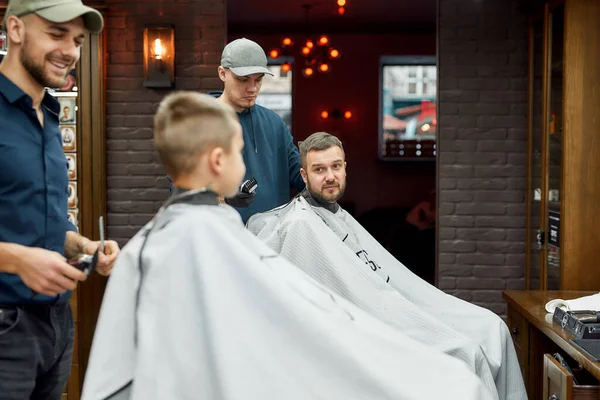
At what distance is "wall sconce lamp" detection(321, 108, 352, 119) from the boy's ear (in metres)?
7.97

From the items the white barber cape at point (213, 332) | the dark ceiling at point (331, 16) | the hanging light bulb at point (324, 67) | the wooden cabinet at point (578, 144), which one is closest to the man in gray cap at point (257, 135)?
the white barber cape at point (213, 332)

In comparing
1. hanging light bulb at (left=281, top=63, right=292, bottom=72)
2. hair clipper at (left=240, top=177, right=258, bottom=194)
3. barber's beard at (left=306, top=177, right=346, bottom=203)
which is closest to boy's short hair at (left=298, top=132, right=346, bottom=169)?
barber's beard at (left=306, top=177, right=346, bottom=203)

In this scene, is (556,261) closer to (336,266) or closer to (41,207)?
(336,266)

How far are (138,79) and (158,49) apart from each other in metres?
0.21

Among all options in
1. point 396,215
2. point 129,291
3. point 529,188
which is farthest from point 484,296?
point 396,215

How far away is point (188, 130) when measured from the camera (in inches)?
63.7

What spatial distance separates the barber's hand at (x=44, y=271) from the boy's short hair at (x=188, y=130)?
30cm

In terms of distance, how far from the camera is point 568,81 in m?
3.43

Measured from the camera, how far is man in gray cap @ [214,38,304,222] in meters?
2.76

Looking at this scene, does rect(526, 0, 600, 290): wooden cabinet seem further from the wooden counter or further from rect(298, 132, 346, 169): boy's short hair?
rect(298, 132, 346, 169): boy's short hair

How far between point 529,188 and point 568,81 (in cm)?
97

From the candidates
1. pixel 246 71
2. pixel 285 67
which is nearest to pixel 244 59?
pixel 246 71

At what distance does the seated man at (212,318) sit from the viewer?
1.56m

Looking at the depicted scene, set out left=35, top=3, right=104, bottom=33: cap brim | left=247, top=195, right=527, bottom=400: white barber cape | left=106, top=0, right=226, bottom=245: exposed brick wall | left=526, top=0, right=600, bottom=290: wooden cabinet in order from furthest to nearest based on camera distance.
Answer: left=106, top=0, right=226, bottom=245: exposed brick wall, left=526, top=0, right=600, bottom=290: wooden cabinet, left=247, top=195, right=527, bottom=400: white barber cape, left=35, top=3, right=104, bottom=33: cap brim
